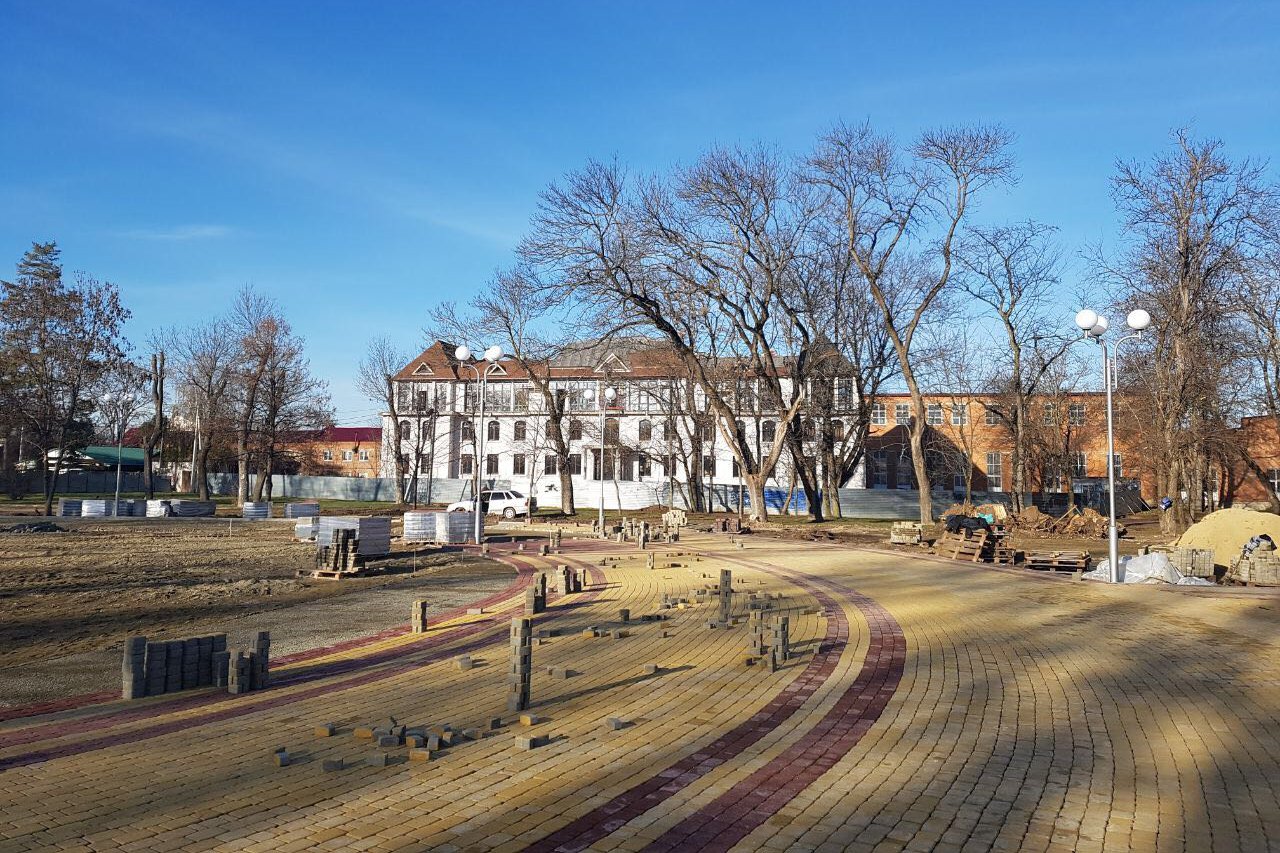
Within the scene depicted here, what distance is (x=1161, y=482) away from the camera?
2988 centimetres

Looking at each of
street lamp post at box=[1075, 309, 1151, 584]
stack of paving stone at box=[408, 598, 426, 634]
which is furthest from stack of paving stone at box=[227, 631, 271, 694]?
street lamp post at box=[1075, 309, 1151, 584]

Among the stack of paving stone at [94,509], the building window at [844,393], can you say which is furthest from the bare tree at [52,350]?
the building window at [844,393]

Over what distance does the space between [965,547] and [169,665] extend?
1850 cm

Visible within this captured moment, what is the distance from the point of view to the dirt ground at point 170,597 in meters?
9.47

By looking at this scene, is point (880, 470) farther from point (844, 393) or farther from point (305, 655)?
point (305, 655)

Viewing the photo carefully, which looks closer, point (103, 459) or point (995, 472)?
point (995, 472)

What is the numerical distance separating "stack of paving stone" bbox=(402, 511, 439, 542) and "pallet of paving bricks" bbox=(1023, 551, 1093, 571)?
1674 centimetres

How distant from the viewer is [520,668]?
7262mm

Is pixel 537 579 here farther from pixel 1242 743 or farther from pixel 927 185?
pixel 927 185

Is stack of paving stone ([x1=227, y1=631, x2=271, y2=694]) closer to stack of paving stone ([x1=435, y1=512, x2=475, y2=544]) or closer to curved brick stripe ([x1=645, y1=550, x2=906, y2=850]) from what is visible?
curved brick stripe ([x1=645, y1=550, x2=906, y2=850])

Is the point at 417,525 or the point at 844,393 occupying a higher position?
the point at 844,393

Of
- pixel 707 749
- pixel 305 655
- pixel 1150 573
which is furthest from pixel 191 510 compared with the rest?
pixel 707 749

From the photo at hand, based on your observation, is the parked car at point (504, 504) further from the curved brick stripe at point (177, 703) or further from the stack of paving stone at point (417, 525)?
the curved brick stripe at point (177, 703)

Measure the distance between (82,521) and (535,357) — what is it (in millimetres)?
20964
